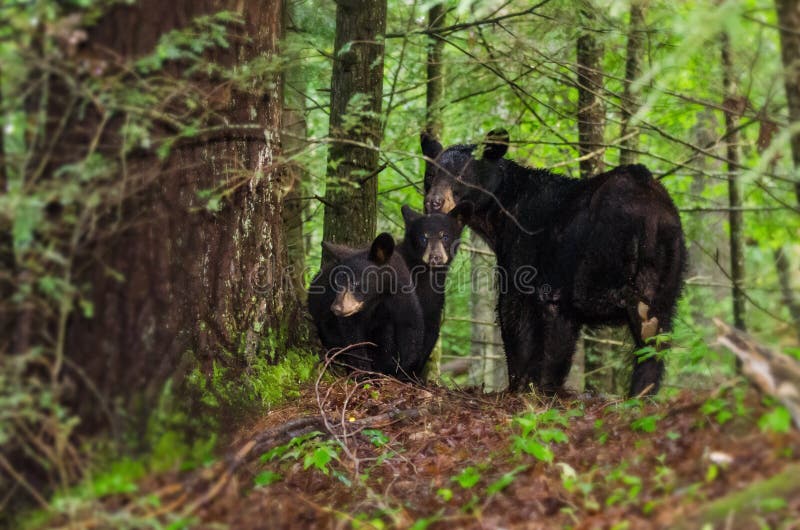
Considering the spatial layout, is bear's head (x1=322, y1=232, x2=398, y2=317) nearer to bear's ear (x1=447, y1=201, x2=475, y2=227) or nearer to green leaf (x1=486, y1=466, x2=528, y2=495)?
bear's ear (x1=447, y1=201, x2=475, y2=227)

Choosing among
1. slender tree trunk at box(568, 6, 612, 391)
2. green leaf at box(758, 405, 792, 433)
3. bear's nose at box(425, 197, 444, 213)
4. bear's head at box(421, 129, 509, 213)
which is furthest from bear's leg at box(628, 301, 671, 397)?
green leaf at box(758, 405, 792, 433)

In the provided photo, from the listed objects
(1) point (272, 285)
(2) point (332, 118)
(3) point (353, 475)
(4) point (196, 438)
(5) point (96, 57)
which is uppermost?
(2) point (332, 118)

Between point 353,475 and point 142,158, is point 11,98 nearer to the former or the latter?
point 142,158

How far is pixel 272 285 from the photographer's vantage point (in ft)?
19.2

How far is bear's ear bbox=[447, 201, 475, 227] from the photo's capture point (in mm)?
7746

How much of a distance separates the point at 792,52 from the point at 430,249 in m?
4.36

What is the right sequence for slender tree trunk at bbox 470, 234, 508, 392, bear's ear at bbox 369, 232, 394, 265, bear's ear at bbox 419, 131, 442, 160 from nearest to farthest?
1. bear's ear at bbox 369, 232, 394, 265
2. bear's ear at bbox 419, 131, 442, 160
3. slender tree trunk at bbox 470, 234, 508, 392

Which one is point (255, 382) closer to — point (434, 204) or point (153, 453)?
point (153, 453)

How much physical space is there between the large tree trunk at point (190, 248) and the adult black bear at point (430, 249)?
1.85 meters

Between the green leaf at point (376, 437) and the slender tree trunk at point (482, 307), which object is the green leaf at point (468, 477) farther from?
the slender tree trunk at point (482, 307)

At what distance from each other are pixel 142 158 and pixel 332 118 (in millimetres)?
3663

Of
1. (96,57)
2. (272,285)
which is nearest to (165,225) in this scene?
(96,57)

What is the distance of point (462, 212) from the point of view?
7.83 meters

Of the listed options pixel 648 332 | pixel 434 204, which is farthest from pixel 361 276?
pixel 648 332
